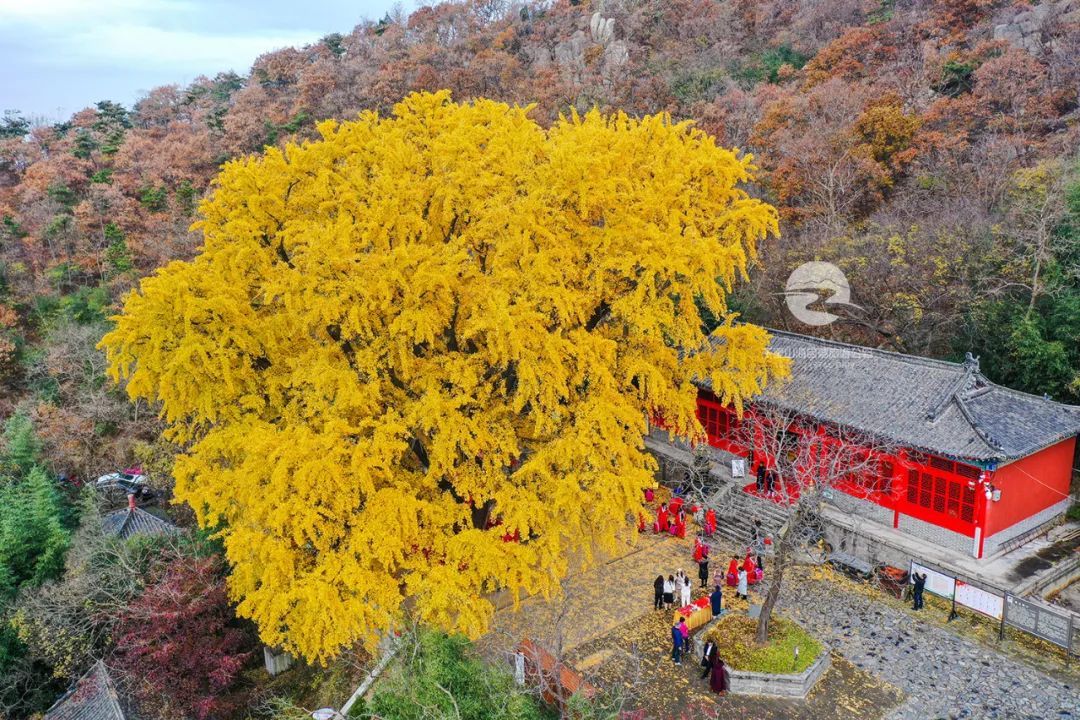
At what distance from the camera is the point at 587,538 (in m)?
13.4

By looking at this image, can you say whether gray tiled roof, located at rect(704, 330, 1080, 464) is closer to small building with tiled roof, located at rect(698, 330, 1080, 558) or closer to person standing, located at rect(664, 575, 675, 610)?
small building with tiled roof, located at rect(698, 330, 1080, 558)

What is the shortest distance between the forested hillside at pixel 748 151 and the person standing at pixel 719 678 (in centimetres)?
1119

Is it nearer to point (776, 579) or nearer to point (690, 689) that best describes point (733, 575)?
point (776, 579)

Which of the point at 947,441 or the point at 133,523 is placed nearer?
the point at 947,441

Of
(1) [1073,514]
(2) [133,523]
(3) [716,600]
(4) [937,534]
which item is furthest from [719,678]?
(2) [133,523]

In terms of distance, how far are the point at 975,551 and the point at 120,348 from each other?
17.6m

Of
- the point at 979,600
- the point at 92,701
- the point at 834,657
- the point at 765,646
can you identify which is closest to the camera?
the point at 765,646

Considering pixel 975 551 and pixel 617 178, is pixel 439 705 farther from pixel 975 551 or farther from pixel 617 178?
pixel 975 551

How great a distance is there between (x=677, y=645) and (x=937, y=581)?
5984mm

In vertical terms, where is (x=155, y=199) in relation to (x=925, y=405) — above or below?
above

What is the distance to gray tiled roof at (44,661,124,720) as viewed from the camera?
13289 millimetres

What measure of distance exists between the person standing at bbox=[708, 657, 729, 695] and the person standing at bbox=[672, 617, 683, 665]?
0.86 meters

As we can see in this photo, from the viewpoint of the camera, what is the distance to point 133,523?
2014cm

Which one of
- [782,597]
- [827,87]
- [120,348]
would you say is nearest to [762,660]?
[782,597]
